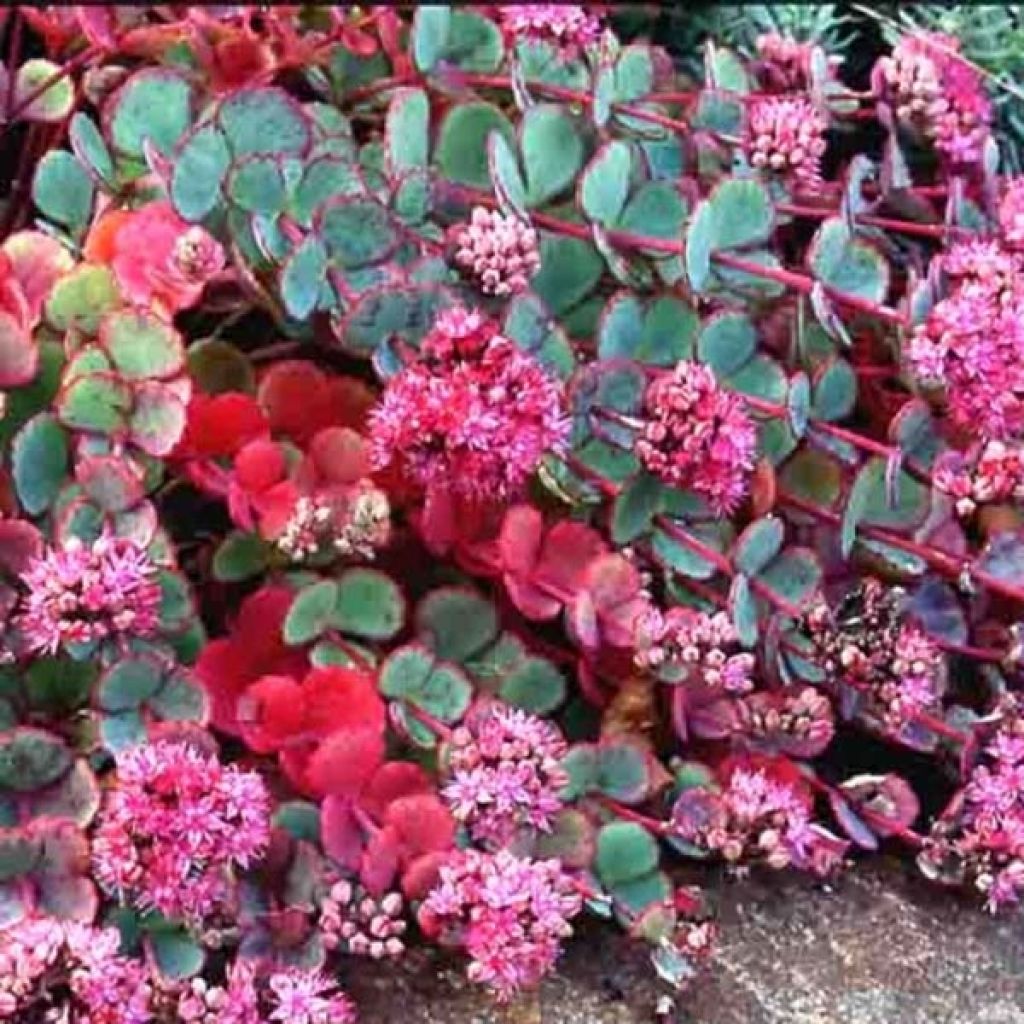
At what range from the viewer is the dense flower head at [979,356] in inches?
52.0

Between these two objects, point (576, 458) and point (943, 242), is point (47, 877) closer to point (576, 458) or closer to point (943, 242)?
point (576, 458)

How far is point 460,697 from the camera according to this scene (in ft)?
4.18

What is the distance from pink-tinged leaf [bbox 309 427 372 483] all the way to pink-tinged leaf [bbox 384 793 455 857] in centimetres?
22

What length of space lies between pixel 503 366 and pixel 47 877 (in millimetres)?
392

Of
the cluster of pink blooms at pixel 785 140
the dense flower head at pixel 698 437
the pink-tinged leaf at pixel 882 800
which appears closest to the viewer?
the dense flower head at pixel 698 437

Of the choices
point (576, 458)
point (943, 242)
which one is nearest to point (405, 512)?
point (576, 458)

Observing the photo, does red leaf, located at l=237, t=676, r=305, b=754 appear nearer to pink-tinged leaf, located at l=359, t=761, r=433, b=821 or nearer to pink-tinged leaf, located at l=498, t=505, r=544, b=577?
pink-tinged leaf, located at l=359, t=761, r=433, b=821

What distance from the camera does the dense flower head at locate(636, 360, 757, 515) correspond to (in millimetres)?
1275

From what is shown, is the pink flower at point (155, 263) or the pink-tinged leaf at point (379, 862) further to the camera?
the pink flower at point (155, 263)

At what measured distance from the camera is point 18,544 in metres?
1.20

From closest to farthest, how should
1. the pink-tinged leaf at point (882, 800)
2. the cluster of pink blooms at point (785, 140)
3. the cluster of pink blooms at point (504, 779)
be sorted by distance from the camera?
the cluster of pink blooms at point (504, 779)
the pink-tinged leaf at point (882, 800)
the cluster of pink blooms at point (785, 140)

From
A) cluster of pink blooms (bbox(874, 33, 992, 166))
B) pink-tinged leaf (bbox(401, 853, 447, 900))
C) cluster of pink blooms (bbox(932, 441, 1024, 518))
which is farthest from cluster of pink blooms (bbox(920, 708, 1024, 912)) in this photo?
cluster of pink blooms (bbox(874, 33, 992, 166))

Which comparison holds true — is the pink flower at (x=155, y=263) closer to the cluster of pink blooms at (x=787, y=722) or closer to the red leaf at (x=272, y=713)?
the red leaf at (x=272, y=713)

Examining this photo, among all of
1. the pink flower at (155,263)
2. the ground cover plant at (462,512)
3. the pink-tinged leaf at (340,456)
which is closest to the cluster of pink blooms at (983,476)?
the ground cover plant at (462,512)
